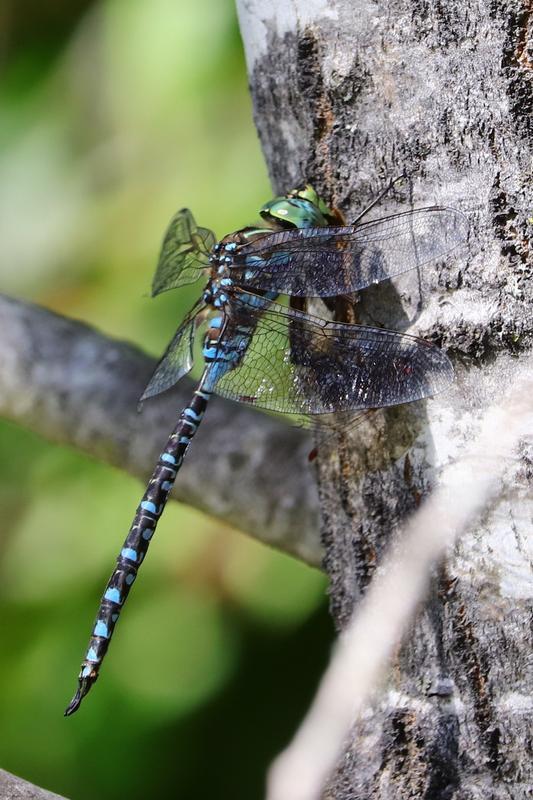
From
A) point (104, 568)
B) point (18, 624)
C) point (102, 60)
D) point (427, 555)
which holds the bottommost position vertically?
point (18, 624)

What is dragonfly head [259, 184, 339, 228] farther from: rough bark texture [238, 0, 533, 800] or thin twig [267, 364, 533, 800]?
thin twig [267, 364, 533, 800]

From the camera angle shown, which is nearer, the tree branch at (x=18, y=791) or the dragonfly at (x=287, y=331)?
the tree branch at (x=18, y=791)

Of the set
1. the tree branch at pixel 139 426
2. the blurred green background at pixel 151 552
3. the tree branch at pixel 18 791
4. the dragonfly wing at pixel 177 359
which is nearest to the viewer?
the tree branch at pixel 18 791

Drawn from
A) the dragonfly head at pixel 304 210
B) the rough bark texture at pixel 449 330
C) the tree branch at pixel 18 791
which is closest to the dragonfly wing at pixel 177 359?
the dragonfly head at pixel 304 210

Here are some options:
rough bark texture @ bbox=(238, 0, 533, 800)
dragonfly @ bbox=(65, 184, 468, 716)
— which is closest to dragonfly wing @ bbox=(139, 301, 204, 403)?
dragonfly @ bbox=(65, 184, 468, 716)

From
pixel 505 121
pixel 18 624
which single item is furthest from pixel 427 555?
pixel 18 624

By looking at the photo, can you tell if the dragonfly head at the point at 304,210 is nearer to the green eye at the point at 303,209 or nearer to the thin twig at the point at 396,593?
the green eye at the point at 303,209

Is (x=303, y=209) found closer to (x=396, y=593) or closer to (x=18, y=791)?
(x=396, y=593)

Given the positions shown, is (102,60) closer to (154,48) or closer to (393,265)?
(154,48)
